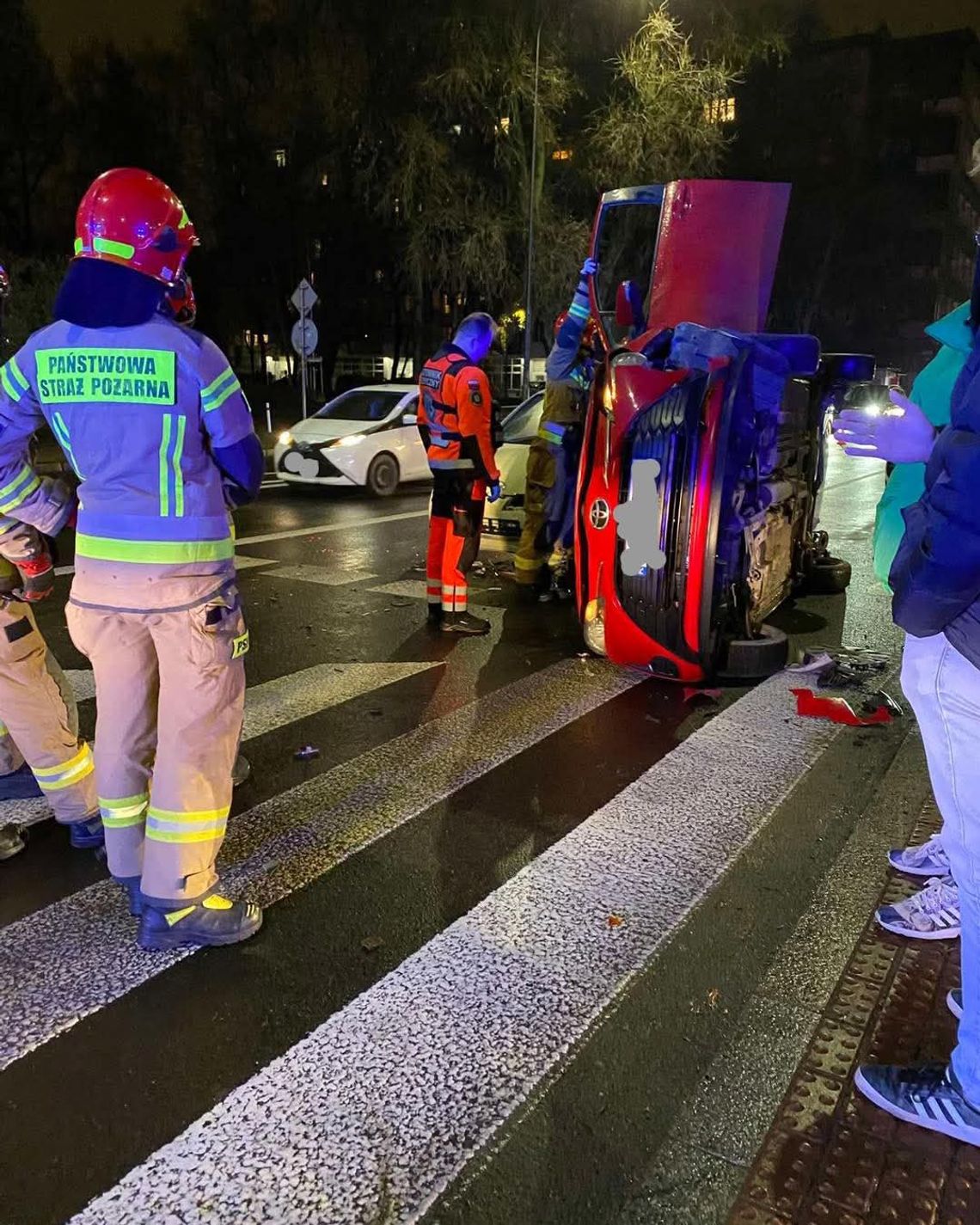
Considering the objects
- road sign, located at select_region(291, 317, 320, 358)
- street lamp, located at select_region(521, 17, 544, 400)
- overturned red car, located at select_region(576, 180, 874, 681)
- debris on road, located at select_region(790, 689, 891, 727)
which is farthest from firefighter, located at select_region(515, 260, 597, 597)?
street lamp, located at select_region(521, 17, 544, 400)

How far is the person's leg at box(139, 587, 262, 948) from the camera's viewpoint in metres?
2.93

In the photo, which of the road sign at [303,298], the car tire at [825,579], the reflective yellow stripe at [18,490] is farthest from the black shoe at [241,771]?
the road sign at [303,298]

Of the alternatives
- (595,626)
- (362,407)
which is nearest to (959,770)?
(595,626)

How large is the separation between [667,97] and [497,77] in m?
4.48

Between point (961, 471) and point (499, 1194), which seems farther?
point (499, 1194)

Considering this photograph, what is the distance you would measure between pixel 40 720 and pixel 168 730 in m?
1.04

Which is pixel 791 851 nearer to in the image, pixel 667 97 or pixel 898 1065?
pixel 898 1065

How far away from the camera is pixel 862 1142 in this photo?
2363 mm

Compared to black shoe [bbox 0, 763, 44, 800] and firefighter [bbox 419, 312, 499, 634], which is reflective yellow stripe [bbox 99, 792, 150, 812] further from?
firefighter [bbox 419, 312, 499, 634]

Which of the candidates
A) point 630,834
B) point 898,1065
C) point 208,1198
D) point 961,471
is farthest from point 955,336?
point 208,1198

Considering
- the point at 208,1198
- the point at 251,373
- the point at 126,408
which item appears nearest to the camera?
the point at 208,1198

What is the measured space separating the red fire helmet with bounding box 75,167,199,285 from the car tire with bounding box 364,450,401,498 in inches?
450

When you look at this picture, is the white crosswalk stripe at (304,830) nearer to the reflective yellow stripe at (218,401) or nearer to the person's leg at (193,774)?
the person's leg at (193,774)

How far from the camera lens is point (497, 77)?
25.5 meters
